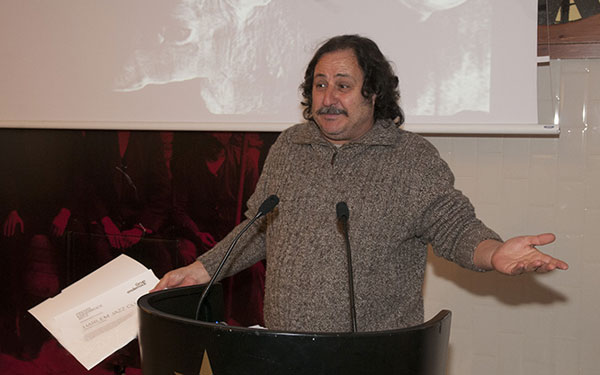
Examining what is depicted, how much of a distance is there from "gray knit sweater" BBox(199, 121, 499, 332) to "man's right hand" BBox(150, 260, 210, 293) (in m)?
0.03

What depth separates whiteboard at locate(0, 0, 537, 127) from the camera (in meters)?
2.21

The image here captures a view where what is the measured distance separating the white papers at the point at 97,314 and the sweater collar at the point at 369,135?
586 millimetres

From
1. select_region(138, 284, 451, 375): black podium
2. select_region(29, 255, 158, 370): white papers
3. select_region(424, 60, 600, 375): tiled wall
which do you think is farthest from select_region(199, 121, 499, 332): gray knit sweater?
select_region(424, 60, 600, 375): tiled wall

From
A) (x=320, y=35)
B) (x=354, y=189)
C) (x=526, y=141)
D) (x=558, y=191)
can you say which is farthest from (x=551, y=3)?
(x=354, y=189)

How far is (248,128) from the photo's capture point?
2574mm

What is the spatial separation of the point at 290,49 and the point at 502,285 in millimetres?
1198

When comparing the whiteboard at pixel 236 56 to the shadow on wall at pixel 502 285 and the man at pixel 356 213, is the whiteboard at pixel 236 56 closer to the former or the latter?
the man at pixel 356 213

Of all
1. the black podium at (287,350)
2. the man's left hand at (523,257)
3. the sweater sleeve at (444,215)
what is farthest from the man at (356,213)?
the black podium at (287,350)

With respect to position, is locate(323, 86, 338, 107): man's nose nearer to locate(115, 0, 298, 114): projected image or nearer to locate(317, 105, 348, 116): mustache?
locate(317, 105, 348, 116): mustache

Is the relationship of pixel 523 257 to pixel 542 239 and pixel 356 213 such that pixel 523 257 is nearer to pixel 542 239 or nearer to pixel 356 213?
pixel 542 239

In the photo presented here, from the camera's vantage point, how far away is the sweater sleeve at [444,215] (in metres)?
1.57

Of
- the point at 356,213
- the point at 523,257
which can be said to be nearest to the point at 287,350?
the point at 523,257

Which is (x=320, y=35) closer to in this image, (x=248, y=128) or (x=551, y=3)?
(x=248, y=128)

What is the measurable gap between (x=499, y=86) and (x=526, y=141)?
0.83 ft
